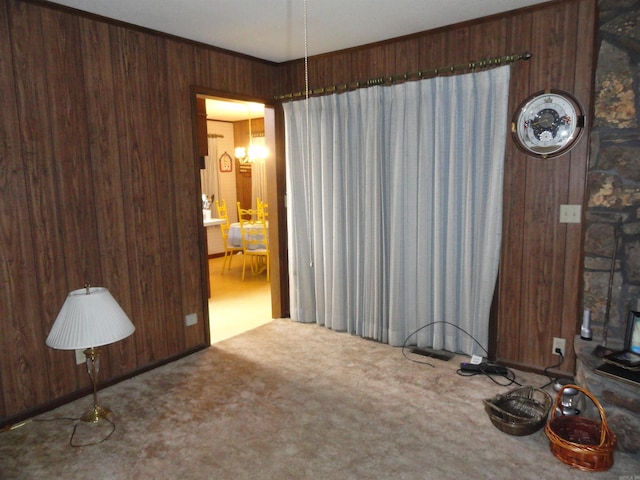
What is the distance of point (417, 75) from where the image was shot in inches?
127

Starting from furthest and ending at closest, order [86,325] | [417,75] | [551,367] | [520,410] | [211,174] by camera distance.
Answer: [211,174] → [417,75] → [551,367] → [520,410] → [86,325]

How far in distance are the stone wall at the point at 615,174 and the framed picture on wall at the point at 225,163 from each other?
6439 mm

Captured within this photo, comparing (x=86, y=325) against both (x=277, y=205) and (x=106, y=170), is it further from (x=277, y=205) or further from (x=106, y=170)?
(x=277, y=205)

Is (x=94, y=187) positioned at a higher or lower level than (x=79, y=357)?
higher

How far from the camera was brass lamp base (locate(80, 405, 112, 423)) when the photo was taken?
8.25 feet

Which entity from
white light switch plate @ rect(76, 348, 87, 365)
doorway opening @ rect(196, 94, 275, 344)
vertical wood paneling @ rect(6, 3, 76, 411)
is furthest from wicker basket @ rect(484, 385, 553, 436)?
doorway opening @ rect(196, 94, 275, 344)

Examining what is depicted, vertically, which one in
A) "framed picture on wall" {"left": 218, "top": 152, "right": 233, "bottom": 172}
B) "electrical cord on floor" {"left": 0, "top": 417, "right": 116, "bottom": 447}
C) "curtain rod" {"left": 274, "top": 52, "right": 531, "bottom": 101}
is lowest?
"electrical cord on floor" {"left": 0, "top": 417, "right": 116, "bottom": 447}

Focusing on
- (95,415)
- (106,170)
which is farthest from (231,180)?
(95,415)

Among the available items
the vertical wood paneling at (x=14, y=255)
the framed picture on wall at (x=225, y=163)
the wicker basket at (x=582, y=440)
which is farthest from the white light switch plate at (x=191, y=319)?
the framed picture on wall at (x=225, y=163)

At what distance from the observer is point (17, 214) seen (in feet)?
8.15

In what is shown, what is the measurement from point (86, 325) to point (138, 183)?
122 centimetres

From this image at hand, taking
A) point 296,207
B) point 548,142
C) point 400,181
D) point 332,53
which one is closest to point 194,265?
point 296,207

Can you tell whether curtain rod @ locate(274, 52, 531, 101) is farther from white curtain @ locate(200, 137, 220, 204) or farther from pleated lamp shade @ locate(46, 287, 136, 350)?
white curtain @ locate(200, 137, 220, 204)

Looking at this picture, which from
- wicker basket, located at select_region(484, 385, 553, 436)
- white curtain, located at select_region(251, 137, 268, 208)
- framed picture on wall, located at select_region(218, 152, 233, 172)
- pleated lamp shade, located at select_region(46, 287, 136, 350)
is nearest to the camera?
pleated lamp shade, located at select_region(46, 287, 136, 350)
